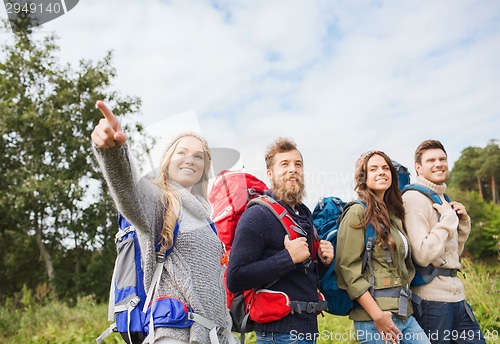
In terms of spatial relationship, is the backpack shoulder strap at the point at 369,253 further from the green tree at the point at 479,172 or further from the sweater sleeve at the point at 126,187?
the green tree at the point at 479,172

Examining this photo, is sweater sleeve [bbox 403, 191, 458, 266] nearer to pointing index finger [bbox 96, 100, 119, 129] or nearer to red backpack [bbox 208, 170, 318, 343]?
red backpack [bbox 208, 170, 318, 343]

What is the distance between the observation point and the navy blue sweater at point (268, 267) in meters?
2.62

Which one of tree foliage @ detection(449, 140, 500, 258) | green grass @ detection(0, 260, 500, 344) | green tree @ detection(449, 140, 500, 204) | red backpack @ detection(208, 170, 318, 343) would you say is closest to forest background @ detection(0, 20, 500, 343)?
green grass @ detection(0, 260, 500, 344)

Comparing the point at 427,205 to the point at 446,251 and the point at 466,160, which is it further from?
the point at 466,160

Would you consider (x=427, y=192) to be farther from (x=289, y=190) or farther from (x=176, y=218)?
(x=176, y=218)

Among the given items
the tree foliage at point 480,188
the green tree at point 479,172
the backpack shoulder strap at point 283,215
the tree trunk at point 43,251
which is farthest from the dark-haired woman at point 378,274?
the green tree at point 479,172

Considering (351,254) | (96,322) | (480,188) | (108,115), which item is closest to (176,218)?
(108,115)

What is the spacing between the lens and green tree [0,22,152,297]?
15820 millimetres

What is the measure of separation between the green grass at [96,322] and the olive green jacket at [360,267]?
8.83 ft

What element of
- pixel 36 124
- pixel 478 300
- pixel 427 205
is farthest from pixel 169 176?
pixel 36 124

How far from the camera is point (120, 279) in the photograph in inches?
83.1

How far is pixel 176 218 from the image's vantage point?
219 centimetres

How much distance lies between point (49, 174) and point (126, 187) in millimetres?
15859

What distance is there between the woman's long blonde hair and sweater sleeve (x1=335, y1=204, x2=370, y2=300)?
1.03 metres
